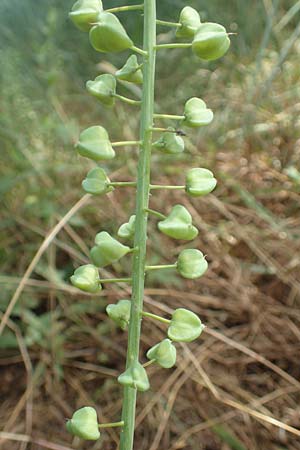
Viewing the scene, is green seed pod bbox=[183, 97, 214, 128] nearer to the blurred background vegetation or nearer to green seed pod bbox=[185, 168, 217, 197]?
green seed pod bbox=[185, 168, 217, 197]

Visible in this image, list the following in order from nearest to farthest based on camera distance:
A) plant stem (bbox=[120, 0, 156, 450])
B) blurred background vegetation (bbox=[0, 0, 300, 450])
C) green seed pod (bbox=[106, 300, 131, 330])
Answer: plant stem (bbox=[120, 0, 156, 450]) < green seed pod (bbox=[106, 300, 131, 330]) < blurred background vegetation (bbox=[0, 0, 300, 450])

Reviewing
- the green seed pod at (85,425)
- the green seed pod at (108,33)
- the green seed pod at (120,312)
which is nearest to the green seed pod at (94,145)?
the green seed pod at (108,33)

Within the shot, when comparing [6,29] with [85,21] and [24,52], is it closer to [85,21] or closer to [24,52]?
[24,52]

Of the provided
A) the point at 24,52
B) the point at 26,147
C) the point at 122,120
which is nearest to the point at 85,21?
the point at 26,147

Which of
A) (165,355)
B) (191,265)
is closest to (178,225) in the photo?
(191,265)

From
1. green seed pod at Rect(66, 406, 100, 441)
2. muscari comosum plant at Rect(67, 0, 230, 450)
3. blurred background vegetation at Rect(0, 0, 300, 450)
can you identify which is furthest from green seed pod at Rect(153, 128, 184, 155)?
blurred background vegetation at Rect(0, 0, 300, 450)
